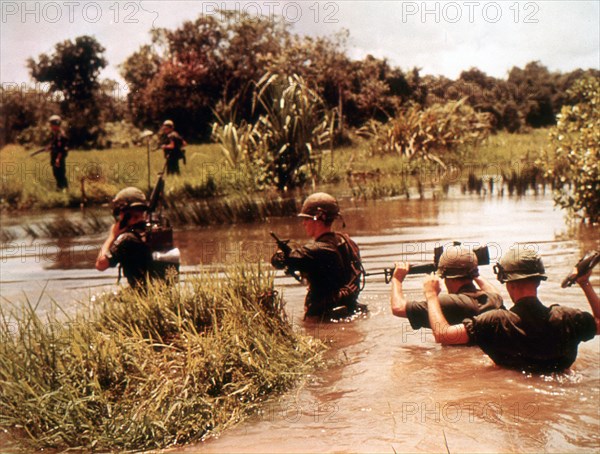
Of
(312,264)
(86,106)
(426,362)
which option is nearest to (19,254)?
(312,264)

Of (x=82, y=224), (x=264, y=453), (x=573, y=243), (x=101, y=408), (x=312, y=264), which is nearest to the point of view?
(x=264, y=453)

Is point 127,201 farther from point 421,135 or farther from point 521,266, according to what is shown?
point 421,135

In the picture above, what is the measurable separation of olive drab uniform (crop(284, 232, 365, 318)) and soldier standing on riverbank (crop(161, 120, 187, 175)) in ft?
36.5

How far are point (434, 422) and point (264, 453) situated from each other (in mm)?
1143

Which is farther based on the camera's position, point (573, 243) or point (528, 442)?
point (573, 243)

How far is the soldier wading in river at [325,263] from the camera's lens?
686cm

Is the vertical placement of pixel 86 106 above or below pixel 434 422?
above

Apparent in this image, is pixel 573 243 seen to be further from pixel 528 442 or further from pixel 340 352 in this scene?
pixel 528 442

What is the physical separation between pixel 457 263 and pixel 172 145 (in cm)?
1401

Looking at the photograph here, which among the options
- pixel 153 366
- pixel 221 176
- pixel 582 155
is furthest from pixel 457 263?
pixel 221 176

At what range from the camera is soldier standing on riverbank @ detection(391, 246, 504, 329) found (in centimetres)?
579

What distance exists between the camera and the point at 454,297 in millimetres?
5828

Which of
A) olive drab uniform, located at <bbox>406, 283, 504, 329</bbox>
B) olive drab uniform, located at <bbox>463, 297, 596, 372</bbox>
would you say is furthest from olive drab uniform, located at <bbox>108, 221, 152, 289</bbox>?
olive drab uniform, located at <bbox>463, 297, 596, 372</bbox>

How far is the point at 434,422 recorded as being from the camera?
16.2 ft
